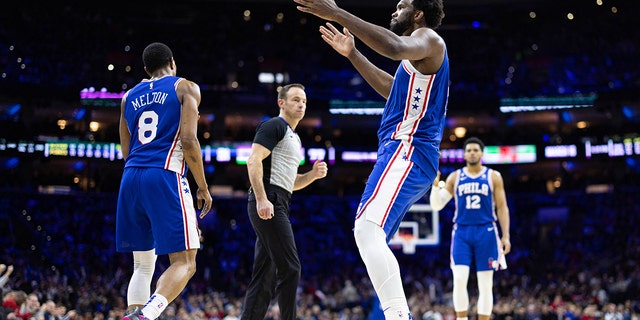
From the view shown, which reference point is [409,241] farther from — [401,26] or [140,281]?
[401,26]

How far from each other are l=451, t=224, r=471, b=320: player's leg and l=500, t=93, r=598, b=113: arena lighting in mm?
28837

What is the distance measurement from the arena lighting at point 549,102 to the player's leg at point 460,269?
28.8m

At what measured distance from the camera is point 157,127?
20.0ft

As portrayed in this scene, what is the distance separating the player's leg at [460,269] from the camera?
31.0 ft

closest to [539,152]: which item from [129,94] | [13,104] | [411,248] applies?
[411,248]

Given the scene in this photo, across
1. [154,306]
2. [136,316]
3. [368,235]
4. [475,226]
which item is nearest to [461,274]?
[475,226]

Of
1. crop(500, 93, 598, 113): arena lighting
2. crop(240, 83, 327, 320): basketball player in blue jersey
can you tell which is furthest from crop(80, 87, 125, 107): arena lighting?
crop(240, 83, 327, 320): basketball player in blue jersey

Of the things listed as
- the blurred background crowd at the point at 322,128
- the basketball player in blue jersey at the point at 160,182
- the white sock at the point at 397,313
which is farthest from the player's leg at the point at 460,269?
the blurred background crowd at the point at 322,128

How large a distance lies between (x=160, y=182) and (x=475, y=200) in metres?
5.62

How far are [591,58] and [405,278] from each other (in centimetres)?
1648

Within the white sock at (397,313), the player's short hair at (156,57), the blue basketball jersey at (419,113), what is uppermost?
the player's short hair at (156,57)

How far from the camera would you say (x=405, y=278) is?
107 feet

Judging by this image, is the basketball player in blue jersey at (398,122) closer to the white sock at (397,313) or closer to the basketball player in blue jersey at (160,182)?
the white sock at (397,313)

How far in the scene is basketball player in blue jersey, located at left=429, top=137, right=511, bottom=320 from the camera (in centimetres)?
957
